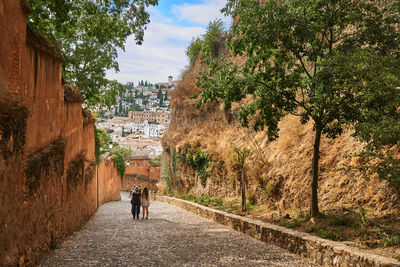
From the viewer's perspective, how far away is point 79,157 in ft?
42.3

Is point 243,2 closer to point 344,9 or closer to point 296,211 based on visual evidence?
point 344,9

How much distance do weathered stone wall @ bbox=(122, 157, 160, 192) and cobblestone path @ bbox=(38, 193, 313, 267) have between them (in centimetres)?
4220

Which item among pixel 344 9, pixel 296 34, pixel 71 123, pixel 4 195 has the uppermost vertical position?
pixel 344 9

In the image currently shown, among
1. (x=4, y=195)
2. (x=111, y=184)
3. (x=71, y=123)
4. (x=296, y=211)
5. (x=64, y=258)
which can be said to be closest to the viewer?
(x=4, y=195)

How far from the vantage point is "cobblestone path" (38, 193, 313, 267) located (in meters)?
7.52

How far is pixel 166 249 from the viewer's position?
891 cm

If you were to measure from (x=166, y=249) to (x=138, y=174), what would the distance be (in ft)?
153

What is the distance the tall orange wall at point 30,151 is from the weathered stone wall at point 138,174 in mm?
43574

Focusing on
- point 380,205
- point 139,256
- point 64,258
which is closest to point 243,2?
point 380,205

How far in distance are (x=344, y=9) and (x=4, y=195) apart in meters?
8.16

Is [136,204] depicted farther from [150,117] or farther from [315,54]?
[150,117]

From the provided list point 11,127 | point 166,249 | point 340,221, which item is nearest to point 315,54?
point 340,221

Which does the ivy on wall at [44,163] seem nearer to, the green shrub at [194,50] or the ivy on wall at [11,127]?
the ivy on wall at [11,127]

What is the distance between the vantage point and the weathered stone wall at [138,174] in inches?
2149
